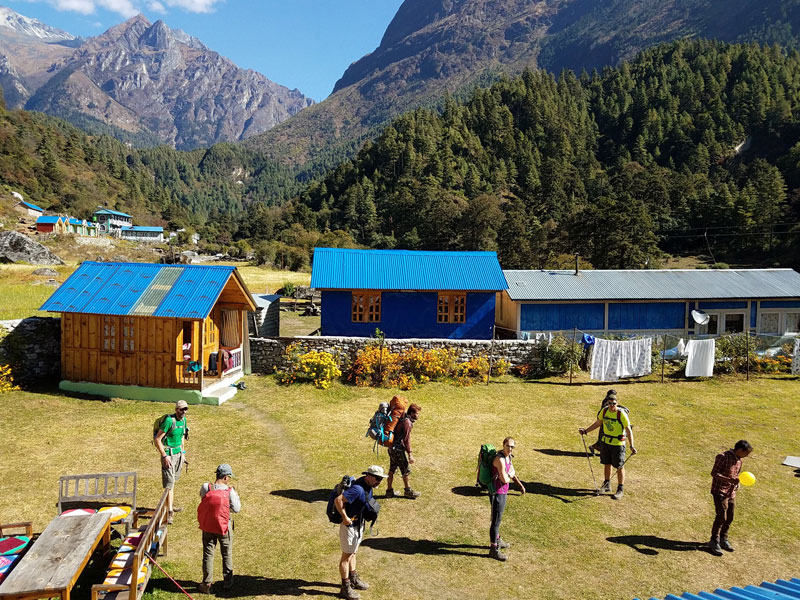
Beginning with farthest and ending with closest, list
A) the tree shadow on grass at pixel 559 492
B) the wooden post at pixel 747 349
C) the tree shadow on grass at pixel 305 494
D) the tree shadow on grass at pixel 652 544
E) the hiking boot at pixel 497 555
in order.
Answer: the wooden post at pixel 747 349
the tree shadow on grass at pixel 559 492
the tree shadow on grass at pixel 305 494
the tree shadow on grass at pixel 652 544
the hiking boot at pixel 497 555

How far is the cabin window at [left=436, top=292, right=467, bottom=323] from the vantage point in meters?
24.3

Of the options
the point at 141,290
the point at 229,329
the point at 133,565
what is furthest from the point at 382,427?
the point at 229,329

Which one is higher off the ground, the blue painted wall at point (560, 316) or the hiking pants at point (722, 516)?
the blue painted wall at point (560, 316)

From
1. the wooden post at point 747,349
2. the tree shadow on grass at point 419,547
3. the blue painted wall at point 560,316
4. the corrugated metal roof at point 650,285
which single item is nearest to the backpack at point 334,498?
the tree shadow on grass at point 419,547

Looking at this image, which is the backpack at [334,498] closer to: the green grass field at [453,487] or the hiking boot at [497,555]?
the green grass field at [453,487]

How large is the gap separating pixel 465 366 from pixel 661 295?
39.7 ft

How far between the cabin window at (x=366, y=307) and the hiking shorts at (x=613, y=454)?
14.6m

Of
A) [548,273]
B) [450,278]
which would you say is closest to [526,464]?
[450,278]

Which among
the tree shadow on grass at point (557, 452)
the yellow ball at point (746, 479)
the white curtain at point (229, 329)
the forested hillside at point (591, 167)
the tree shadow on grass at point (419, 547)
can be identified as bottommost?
the tree shadow on grass at point (419, 547)

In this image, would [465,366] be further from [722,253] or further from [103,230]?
[103,230]

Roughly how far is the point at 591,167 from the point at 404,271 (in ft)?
342

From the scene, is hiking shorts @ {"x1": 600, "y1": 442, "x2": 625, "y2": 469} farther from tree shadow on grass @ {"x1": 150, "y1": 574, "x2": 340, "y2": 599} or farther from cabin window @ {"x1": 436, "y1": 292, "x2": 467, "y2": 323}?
cabin window @ {"x1": 436, "y1": 292, "x2": 467, "y2": 323}

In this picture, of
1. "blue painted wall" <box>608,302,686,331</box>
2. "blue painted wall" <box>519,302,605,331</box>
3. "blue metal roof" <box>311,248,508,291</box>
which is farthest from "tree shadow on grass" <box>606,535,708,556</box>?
"blue painted wall" <box>608,302,686,331</box>

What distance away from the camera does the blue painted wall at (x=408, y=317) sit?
24.0 meters
